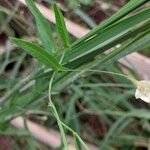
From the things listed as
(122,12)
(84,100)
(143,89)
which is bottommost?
(84,100)

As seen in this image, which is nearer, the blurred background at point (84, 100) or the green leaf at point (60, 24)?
the green leaf at point (60, 24)

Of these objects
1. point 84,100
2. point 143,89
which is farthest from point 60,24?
point 84,100

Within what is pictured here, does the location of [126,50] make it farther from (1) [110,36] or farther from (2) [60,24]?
(2) [60,24]

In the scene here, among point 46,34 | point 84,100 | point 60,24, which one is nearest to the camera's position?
point 60,24

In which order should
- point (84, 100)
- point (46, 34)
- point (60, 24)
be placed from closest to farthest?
point (60, 24) → point (46, 34) → point (84, 100)

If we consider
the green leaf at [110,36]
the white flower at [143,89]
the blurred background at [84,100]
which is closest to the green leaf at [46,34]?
the green leaf at [110,36]

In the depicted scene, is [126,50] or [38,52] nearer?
[38,52]

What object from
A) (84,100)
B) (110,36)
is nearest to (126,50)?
(110,36)

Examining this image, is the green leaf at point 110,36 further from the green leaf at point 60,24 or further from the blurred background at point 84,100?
the blurred background at point 84,100

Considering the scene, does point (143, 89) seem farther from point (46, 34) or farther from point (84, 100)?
point (84, 100)

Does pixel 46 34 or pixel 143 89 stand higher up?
pixel 46 34
